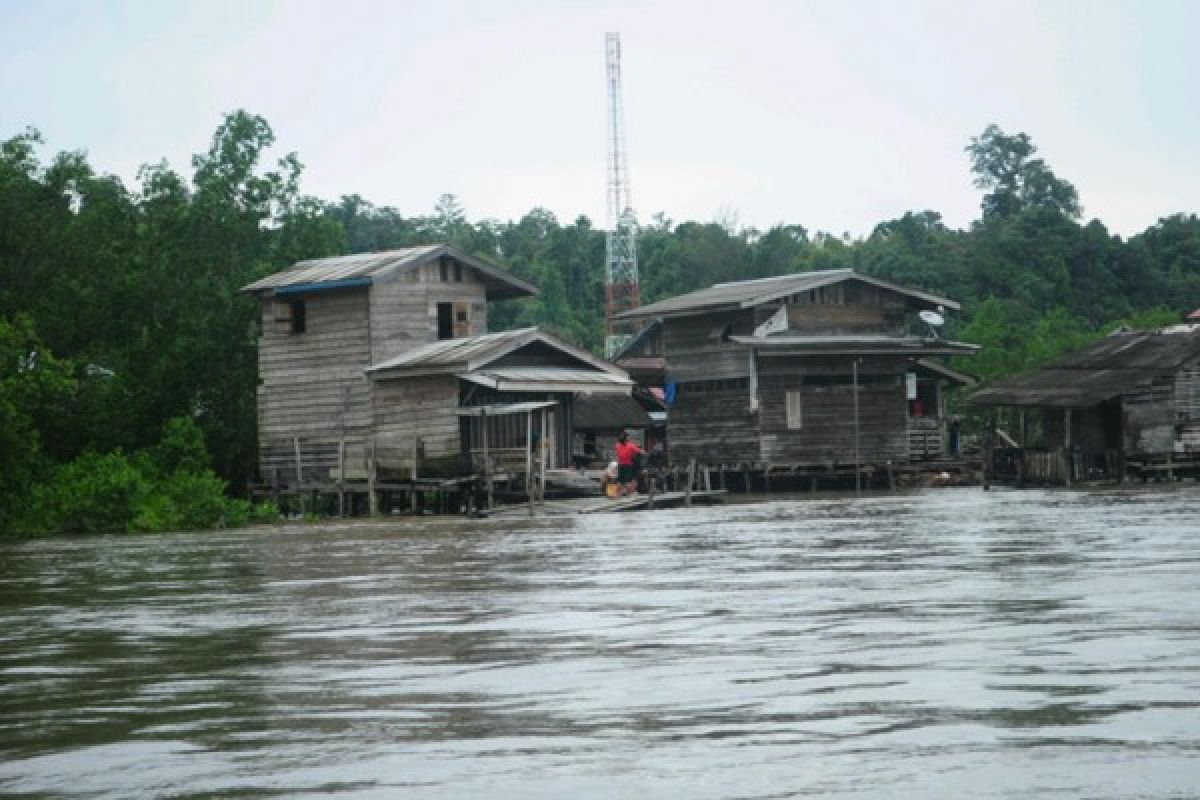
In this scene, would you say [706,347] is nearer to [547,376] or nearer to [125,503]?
[547,376]

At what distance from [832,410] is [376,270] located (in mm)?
13995

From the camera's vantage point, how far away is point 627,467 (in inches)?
1575

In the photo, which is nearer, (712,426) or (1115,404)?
(1115,404)

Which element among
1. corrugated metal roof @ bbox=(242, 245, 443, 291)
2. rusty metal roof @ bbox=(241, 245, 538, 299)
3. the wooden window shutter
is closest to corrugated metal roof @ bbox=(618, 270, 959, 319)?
rusty metal roof @ bbox=(241, 245, 538, 299)

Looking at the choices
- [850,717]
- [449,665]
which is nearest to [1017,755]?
[850,717]

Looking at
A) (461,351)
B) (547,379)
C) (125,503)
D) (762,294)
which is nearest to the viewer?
(125,503)

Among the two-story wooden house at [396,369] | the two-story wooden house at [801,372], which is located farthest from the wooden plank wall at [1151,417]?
the two-story wooden house at [396,369]

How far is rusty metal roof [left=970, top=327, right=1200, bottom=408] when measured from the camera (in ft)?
152

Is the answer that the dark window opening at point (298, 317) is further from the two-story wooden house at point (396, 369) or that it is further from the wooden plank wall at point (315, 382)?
the wooden plank wall at point (315, 382)

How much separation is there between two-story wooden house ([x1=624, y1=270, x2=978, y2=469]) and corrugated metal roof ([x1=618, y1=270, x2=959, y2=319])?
5cm

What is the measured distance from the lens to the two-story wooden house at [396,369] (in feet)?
138

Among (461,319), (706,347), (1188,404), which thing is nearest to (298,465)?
(461,319)

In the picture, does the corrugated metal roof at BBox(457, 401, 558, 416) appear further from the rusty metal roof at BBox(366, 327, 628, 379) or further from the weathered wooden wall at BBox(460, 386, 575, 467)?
the weathered wooden wall at BBox(460, 386, 575, 467)

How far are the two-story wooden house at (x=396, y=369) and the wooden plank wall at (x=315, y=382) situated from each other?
0.11 feet
